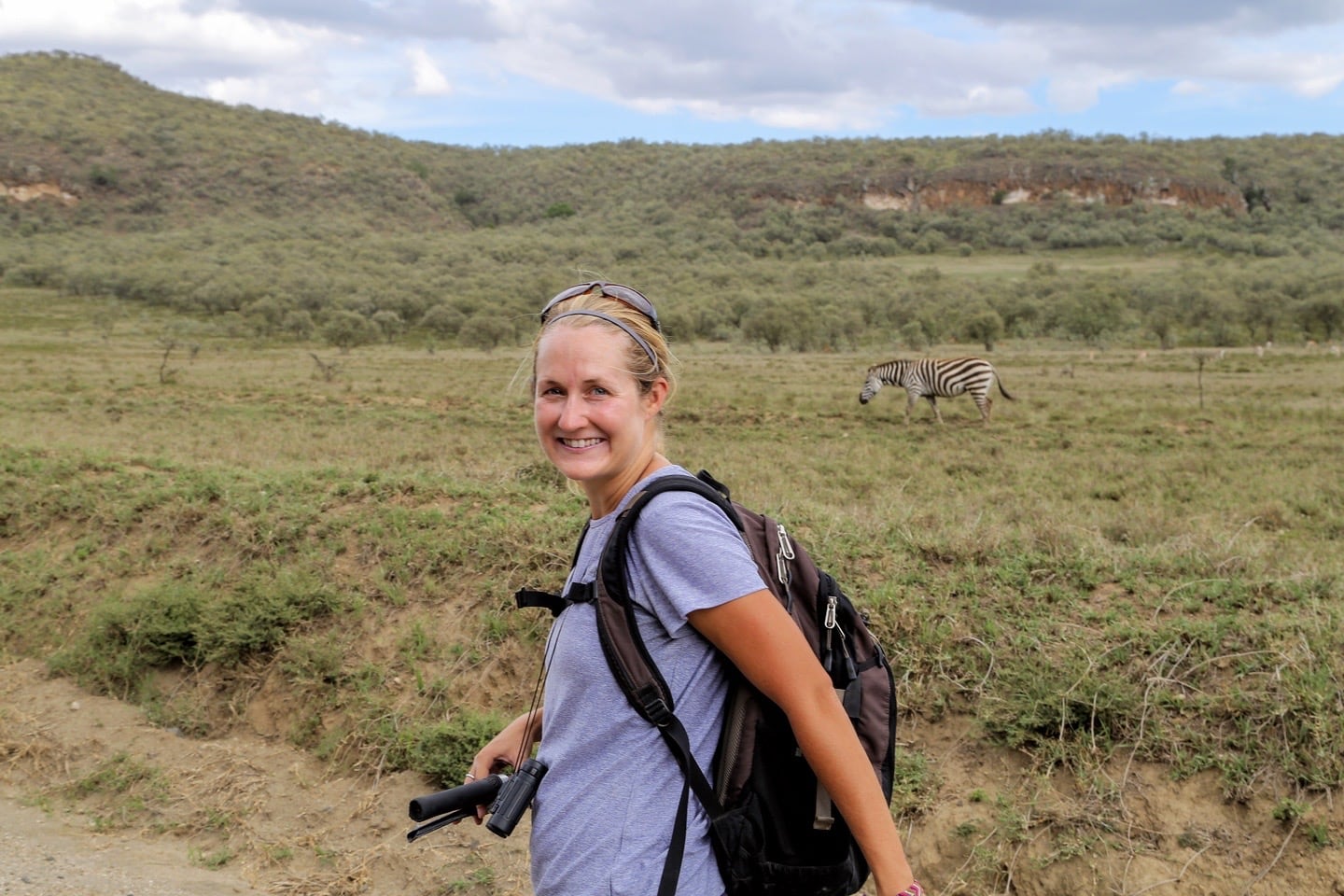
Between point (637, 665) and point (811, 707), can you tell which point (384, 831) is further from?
point (811, 707)

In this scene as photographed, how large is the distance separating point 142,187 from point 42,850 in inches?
3440

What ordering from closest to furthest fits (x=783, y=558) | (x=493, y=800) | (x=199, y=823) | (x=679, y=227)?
(x=783, y=558), (x=493, y=800), (x=199, y=823), (x=679, y=227)

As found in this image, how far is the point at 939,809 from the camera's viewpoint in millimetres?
4188

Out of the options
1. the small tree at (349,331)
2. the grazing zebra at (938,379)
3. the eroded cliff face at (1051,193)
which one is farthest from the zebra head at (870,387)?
the eroded cliff face at (1051,193)

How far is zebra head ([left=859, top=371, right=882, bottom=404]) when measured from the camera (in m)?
20.3

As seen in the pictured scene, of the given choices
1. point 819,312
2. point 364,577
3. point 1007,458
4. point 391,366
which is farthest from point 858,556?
point 819,312

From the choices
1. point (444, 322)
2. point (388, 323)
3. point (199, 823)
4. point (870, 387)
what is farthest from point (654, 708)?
point (388, 323)

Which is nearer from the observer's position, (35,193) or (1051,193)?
(35,193)

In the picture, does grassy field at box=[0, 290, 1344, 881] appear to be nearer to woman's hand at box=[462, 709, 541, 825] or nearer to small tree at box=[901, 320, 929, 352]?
woman's hand at box=[462, 709, 541, 825]

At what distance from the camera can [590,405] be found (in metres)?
1.94

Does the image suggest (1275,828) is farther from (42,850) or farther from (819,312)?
(819,312)

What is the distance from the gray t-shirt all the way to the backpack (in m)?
0.02

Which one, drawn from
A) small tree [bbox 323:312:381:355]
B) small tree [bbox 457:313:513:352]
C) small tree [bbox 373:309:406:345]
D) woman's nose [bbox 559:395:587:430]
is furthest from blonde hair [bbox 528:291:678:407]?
small tree [bbox 373:309:406:345]

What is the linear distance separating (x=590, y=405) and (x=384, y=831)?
11.0ft
